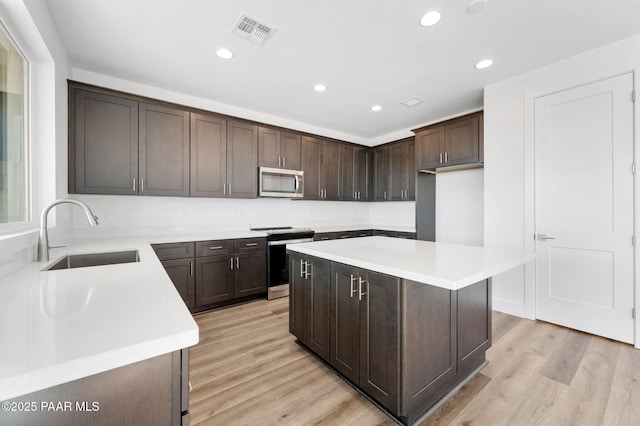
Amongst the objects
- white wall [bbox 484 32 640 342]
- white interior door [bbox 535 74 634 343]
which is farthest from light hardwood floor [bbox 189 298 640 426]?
white wall [bbox 484 32 640 342]

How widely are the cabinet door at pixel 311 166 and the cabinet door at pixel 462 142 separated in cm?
196

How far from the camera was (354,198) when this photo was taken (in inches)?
201

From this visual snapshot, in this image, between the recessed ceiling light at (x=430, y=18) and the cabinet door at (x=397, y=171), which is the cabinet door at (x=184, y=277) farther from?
the cabinet door at (x=397, y=171)

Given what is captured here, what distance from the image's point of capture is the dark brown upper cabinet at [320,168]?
443cm

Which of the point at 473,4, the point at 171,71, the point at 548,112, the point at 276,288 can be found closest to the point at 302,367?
the point at 276,288

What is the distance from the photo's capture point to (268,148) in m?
3.97

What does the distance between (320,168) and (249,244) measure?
1.85 meters

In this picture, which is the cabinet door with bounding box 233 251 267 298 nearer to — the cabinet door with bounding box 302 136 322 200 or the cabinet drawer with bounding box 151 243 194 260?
the cabinet drawer with bounding box 151 243 194 260

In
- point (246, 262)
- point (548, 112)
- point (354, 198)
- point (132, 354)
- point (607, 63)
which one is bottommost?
point (246, 262)

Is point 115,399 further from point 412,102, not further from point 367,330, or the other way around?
point 412,102

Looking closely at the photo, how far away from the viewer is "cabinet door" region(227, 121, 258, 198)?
3.64m

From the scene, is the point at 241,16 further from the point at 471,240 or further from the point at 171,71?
the point at 471,240

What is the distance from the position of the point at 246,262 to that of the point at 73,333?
2.83 metres

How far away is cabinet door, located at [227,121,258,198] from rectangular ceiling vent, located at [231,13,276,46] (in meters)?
1.47
